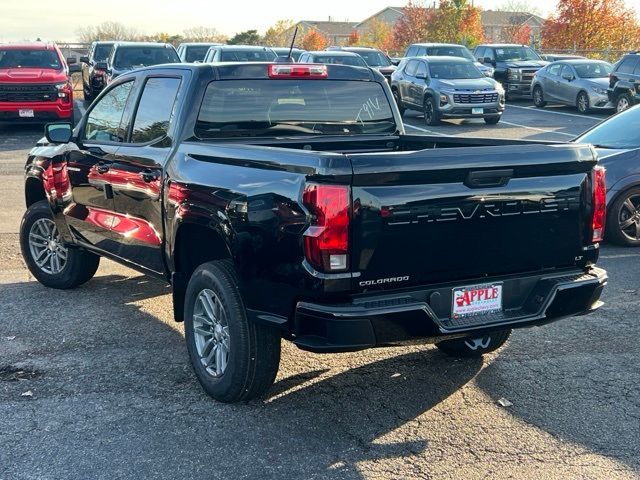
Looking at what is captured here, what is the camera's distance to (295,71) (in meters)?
5.62

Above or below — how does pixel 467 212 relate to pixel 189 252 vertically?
above

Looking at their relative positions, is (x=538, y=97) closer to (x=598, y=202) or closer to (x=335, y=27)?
(x=598, y=202)

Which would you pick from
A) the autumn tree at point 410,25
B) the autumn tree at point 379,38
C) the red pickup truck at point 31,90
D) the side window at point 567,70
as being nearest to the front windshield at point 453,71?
the side window at point 567,70

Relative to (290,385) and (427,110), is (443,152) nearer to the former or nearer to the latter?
(290,385)

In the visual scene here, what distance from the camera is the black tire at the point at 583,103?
2362 cm

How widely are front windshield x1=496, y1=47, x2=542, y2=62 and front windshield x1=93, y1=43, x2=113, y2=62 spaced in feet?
45.1

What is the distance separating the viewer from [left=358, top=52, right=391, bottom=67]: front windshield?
27.6m

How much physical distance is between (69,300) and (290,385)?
8.80 feet

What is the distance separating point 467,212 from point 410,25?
54004 mm

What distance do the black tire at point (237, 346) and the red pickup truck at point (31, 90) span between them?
15.6 meters

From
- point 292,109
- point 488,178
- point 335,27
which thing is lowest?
point 335,27

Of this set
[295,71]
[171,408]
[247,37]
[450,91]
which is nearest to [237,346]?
[171,408]

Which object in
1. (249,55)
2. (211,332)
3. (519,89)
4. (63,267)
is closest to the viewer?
(211,332)

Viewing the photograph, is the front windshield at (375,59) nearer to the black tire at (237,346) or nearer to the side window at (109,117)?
the side window at (109,117)
